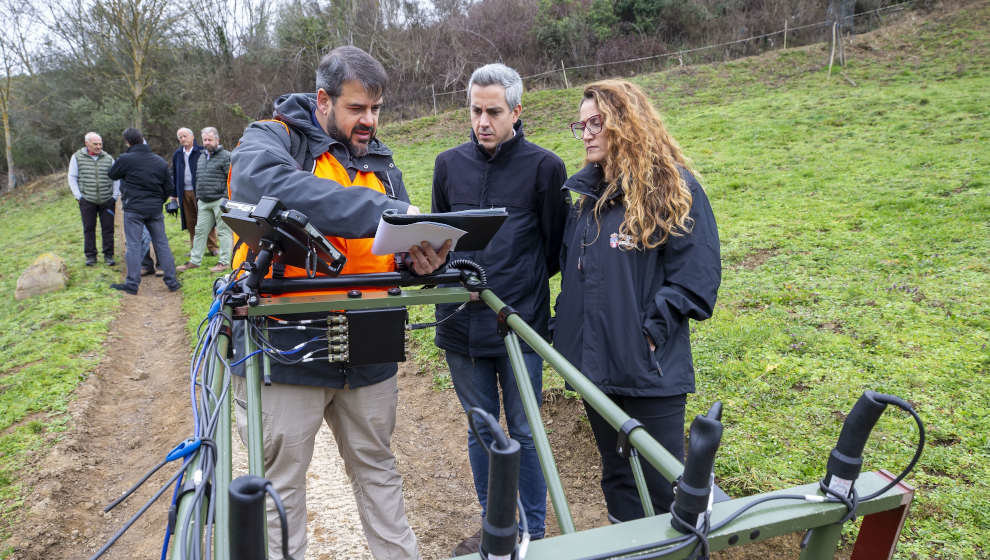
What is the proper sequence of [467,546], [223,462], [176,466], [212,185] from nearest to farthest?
[223,462] → [467,546] → [176,466] → [212,185]

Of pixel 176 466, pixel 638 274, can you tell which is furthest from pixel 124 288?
pixel 638 274

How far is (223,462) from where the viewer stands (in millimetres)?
1595

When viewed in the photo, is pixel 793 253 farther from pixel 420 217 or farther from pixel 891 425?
pixel 420 217

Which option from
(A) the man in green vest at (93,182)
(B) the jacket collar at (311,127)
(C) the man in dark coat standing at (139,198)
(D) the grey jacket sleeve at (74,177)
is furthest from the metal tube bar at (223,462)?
(D) the grey jacket sleeve at (74,177)

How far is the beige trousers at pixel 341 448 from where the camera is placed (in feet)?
7.77

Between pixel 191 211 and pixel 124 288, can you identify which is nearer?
pixel 124 288

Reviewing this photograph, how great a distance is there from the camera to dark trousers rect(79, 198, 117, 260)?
9.62 m

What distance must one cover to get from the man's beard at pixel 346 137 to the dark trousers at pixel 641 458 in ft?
4.66

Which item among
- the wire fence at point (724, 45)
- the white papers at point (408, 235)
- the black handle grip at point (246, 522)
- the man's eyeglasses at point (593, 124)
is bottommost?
the black handle grip at point (246, 522)

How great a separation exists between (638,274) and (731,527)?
4.59 feet

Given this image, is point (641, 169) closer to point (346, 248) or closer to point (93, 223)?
point (346, 248)

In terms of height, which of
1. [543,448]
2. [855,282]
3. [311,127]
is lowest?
[855,282]

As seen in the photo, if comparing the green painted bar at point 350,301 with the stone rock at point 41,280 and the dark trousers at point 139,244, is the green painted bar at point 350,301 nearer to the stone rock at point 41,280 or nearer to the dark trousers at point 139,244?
the dark trousers at point 139,244

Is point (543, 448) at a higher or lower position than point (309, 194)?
lower
